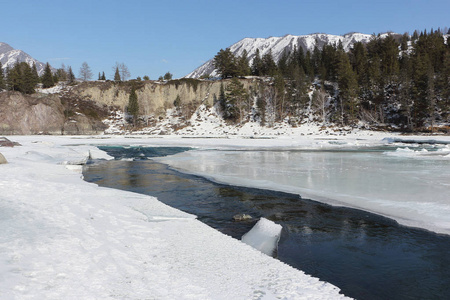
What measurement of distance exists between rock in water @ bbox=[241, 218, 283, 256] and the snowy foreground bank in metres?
0.46

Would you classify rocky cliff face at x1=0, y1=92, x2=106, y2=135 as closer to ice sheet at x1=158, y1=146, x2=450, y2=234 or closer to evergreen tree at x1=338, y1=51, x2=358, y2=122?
evergreen tree at x1=338, y1=51, x2=358, y2=122

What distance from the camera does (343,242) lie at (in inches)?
237

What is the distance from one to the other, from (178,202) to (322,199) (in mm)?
4434

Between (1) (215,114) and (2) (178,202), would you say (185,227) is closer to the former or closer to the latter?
(2) (178,202)

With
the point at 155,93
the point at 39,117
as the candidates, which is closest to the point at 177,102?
the point at 155,93

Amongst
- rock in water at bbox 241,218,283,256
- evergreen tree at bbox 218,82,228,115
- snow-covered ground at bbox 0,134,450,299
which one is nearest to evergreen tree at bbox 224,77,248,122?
evergreen tree at bbox 218,82,228,115

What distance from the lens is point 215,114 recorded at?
2891 inches

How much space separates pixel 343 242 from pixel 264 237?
167 cm

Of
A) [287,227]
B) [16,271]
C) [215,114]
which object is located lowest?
[287,227]

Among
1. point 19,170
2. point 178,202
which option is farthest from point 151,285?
point 19,170

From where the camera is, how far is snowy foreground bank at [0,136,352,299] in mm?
3396

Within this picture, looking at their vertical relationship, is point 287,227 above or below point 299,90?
below

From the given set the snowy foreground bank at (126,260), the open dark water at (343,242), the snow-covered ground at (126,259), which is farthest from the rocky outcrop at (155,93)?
the snowy foreground bank at (126,260)

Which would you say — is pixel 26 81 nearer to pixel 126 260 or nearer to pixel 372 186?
pixel 372 186
